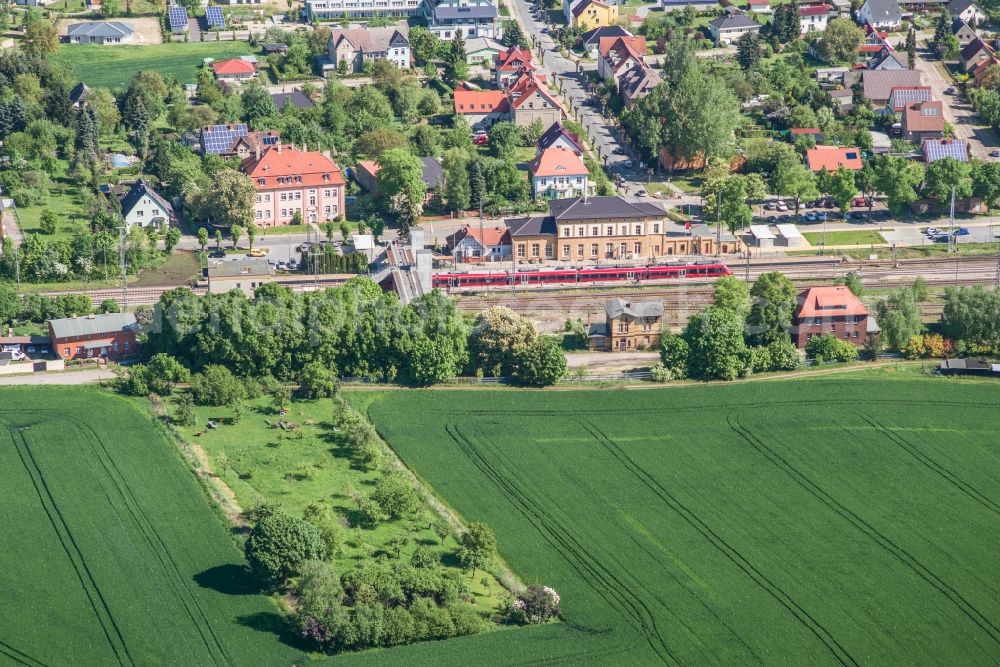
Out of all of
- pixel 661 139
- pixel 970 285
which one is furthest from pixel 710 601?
pixel 661 139

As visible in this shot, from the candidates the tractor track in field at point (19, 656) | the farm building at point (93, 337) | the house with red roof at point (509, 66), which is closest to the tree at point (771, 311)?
the farm building at point (93, 337)

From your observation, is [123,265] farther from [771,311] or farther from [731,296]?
[771,311]

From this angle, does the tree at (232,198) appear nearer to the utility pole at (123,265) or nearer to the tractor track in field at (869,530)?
the utility pole at (123,265)

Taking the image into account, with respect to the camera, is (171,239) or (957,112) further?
(957,112)

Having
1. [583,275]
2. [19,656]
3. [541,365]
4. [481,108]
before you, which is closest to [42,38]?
[481,108]

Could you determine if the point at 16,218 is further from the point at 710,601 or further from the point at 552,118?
the point at 710,601

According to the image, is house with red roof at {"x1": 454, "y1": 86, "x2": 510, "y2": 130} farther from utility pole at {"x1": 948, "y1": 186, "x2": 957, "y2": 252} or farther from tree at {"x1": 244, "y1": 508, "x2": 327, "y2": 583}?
tree at {"x1": 244, "y1": 508, "x2": 327, "y2": 583}
